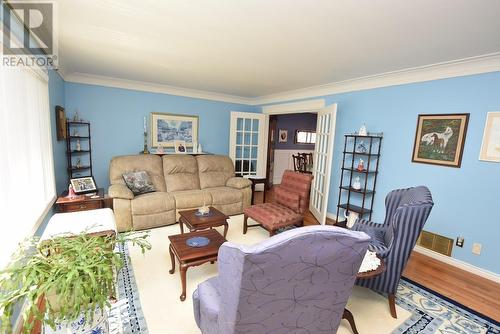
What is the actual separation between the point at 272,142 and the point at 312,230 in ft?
17.7

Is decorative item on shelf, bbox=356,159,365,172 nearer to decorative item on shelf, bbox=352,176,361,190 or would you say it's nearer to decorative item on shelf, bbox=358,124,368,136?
decorative item on shelf, bbox=352,176,361,190

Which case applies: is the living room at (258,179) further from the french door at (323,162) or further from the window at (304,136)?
the window at (304,136)

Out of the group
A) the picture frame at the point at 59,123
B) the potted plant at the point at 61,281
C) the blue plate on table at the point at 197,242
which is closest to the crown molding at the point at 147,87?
the picture frame at the point at 59,123

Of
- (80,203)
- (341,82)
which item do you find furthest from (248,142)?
(80,203)

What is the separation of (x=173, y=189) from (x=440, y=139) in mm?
3876

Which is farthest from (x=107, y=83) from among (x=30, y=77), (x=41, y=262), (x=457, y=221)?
(x=457, y=221)

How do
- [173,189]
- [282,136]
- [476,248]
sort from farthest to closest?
[282,136] < [173,189] < [476,248]

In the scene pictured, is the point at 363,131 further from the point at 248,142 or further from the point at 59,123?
the point at 59,123

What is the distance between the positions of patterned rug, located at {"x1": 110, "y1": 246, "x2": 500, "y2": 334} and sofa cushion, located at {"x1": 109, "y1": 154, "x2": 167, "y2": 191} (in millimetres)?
1858

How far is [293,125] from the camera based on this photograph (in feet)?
23.3

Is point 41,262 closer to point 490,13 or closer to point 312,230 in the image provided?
point 312,230

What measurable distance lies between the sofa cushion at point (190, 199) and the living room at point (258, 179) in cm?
2

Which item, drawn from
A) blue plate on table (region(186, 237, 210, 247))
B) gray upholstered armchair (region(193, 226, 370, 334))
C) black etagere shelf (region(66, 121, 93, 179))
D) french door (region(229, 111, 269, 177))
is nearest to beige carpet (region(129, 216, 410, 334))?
blue plate on table (region(186, 237, 210, 247))

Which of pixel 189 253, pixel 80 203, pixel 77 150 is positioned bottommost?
pixel 189 253
